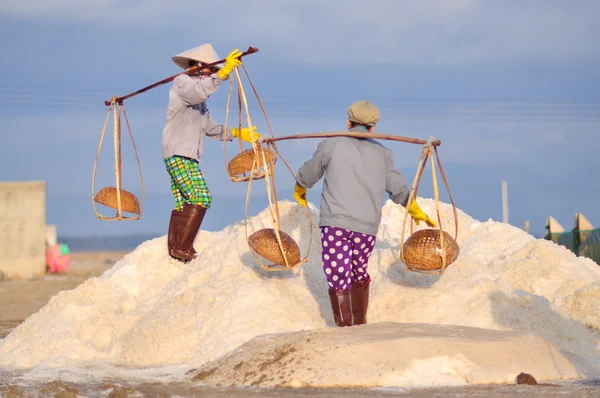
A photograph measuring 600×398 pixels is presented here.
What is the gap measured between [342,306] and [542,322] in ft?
5.32

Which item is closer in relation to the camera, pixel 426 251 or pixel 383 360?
pixel 383 360

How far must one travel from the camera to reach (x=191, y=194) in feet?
26.0

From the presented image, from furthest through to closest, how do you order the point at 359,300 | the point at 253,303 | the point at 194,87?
the point at 194,87 → the point at 253,303 → the point at 359,300

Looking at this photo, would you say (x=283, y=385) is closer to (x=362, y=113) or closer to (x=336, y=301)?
(x=336, y=301)

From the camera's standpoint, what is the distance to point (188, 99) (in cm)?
772

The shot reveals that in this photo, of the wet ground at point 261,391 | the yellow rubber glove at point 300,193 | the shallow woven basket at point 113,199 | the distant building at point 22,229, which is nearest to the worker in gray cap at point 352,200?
the yellow rubber glove at point 300,193

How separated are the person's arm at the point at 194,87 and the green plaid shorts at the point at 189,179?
54cm

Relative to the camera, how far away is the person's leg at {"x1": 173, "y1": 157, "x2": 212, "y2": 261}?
789 centimetres

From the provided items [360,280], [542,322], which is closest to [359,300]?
[360,280]

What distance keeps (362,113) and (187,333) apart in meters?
2.16

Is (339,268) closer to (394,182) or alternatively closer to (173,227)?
(394,182)

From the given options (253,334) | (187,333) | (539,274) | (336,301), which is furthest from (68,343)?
(539,274)

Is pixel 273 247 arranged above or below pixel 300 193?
below

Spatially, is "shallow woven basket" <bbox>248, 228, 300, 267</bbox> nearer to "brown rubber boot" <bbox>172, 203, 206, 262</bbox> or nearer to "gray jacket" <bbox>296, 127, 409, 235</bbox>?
"gray jacket" <bbox>296, 127, 409, 235</bbox>
